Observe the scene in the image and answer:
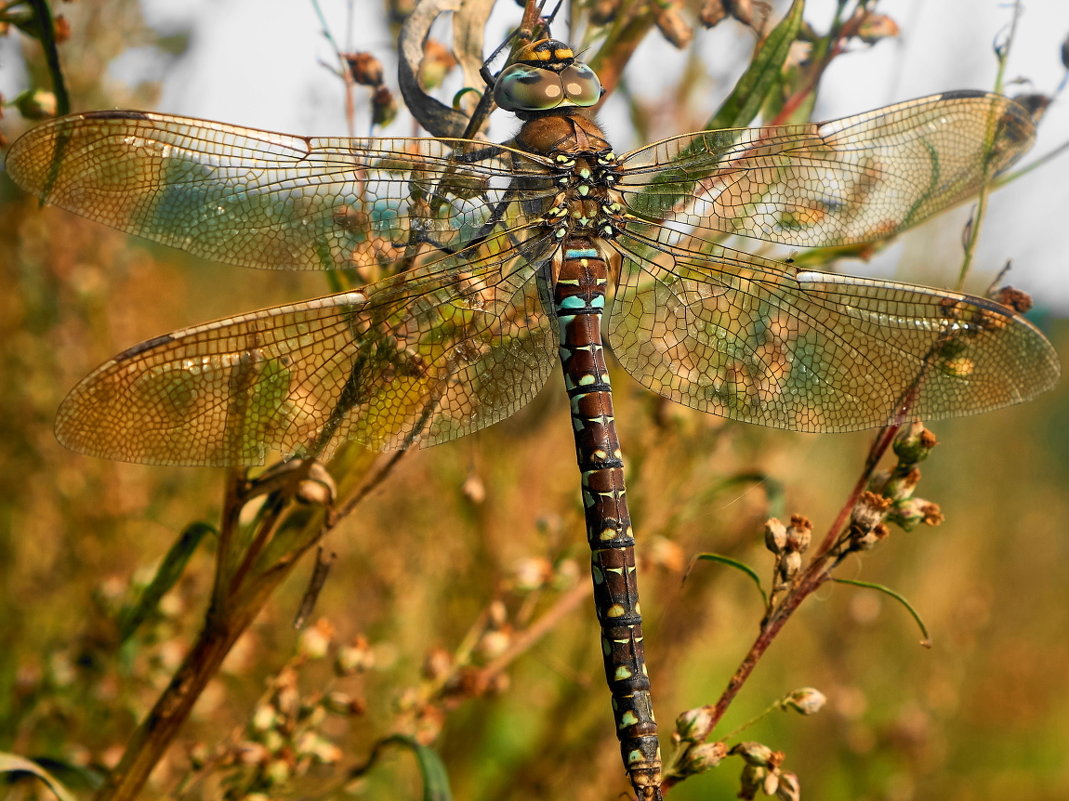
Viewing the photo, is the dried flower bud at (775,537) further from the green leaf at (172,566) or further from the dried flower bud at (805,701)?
the green leaf at (172,566)

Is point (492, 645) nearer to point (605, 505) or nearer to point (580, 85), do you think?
point (605, 505)

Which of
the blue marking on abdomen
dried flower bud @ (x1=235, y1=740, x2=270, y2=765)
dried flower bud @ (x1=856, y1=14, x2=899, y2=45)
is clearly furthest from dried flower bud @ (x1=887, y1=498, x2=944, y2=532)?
dried flower bud @ (x1=235, y1=740, x2=270, y2=765)

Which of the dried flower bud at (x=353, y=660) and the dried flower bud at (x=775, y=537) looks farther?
the dried flower bud at (x=353, y=660)

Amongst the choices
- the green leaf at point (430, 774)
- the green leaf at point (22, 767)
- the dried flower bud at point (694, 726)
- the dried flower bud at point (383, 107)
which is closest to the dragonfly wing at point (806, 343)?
the dried flower bud at point (383, 107)

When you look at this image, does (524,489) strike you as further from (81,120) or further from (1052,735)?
(1052,735)

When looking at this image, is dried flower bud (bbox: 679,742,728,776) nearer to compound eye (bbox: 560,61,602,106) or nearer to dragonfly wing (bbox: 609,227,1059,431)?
dragonfly wing (bbox: 609,227,1059,431)

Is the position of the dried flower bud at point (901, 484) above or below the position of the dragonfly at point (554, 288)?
below
